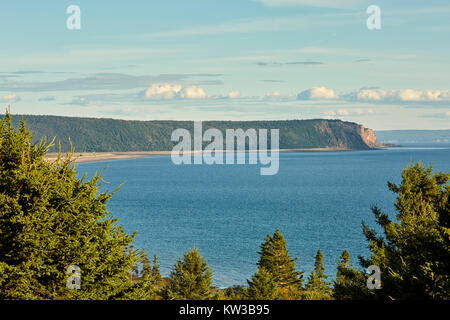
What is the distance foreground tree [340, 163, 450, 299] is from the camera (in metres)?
18.2

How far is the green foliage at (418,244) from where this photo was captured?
18.2 meters

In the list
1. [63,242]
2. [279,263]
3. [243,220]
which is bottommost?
[279,263]

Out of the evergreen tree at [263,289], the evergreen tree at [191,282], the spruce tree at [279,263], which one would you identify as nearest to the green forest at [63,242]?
the evergreen tree at [263,289]

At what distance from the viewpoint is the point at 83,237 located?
16.8 m

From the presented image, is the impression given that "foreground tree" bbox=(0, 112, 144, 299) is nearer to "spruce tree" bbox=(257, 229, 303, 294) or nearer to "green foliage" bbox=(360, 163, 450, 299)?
"green foliage" bbox=(360, 163, 450, 299)

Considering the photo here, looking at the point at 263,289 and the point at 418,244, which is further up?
the point at 418,244

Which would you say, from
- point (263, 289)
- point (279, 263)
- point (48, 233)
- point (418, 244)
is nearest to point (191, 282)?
point (263, 289)

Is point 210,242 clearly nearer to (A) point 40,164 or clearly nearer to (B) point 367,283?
(B) point 367,283

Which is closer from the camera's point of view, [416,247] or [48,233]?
[48,233]

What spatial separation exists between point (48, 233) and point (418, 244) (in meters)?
16.0

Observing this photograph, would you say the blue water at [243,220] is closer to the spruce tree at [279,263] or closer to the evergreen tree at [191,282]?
the spruce tree at [279,263]

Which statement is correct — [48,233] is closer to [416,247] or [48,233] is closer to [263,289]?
[416,247]

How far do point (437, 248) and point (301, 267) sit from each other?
2272 inches

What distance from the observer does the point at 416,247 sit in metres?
22.3
